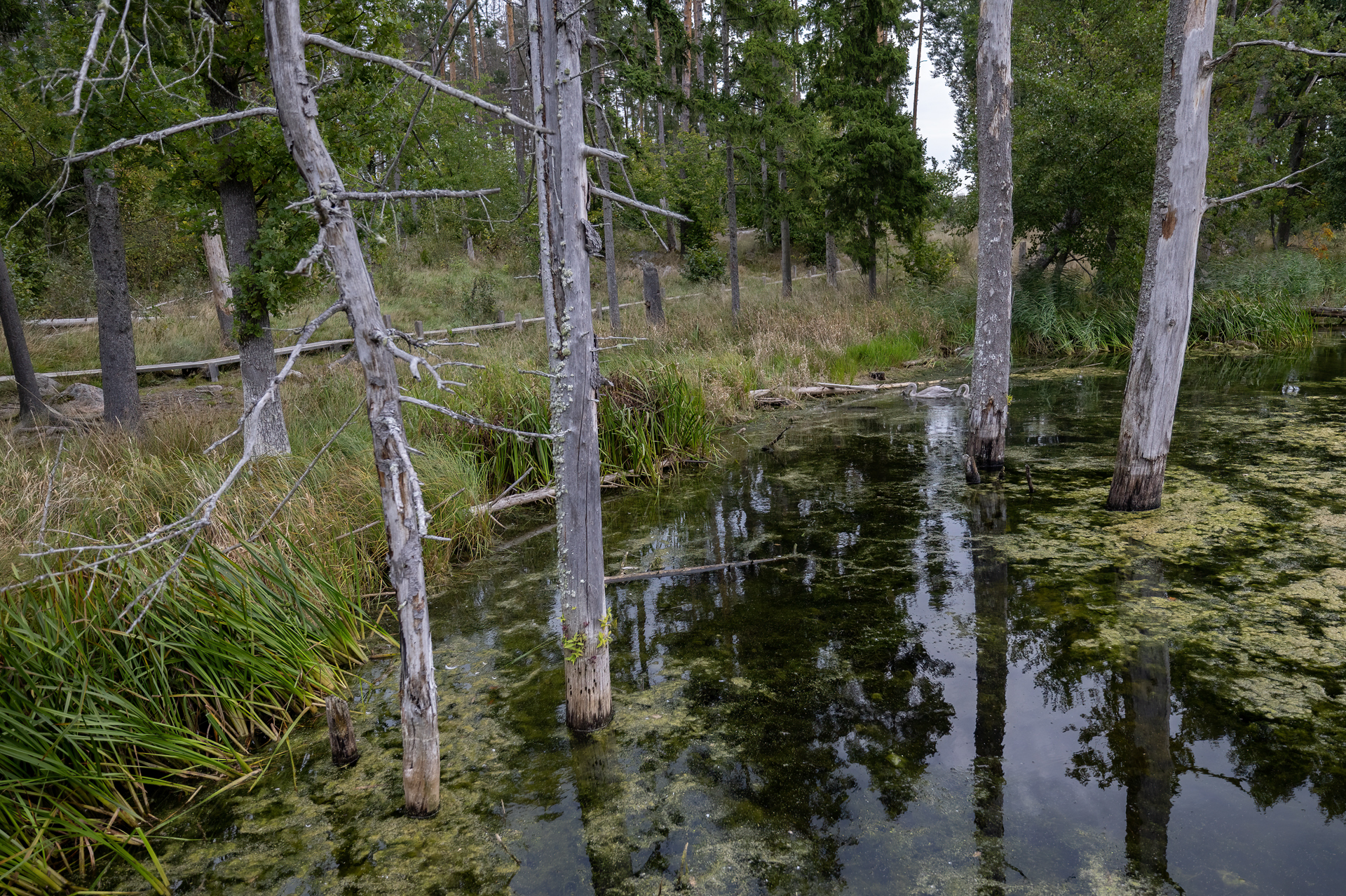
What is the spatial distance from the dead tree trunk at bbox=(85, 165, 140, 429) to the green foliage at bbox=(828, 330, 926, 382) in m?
8.65

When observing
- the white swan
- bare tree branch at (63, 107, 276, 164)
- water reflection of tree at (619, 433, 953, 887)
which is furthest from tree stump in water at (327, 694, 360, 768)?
the white swan

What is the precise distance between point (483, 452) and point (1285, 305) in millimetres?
13676

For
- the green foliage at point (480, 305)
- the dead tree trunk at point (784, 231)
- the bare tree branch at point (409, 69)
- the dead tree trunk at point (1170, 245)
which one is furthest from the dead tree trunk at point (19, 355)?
the dead tree trunk at point (784, 231)

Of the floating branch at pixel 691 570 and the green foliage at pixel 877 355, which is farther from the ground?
the green foliage at pixel 877 355

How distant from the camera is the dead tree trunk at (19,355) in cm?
793

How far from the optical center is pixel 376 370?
2.37 meters

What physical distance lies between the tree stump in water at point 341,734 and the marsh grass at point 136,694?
0.39 metres

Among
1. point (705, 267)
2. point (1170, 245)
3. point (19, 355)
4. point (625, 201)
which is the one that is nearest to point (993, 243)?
point (1170, 245)

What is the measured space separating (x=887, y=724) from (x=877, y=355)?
9.43m

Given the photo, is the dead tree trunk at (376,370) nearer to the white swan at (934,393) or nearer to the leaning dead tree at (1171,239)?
the leaning dead tree at (1171,239)

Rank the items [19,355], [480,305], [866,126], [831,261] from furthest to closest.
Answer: [831,261] → [480,305] → [866,126] → [19,355]

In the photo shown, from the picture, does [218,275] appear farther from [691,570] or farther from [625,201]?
[625,201]

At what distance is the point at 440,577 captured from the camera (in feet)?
16.4

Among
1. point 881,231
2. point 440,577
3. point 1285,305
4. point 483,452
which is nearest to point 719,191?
point 881,231
